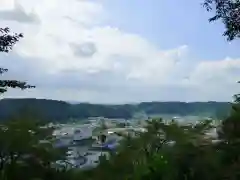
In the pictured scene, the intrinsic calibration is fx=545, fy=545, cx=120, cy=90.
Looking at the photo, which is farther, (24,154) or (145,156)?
(145,156)

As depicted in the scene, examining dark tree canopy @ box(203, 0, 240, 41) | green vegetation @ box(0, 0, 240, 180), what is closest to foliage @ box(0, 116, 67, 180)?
green vegetation @ box(0, 0, 240, 180)

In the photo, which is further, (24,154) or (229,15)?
A: (229,15)

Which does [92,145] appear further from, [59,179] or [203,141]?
[59,179]

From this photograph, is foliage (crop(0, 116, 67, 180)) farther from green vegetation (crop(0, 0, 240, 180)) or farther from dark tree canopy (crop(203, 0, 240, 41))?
dark tree canopy (crop(203, 0, 240, 41))

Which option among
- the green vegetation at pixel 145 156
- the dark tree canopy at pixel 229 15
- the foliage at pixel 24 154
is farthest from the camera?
the dark tree canopy at pixel 229 15

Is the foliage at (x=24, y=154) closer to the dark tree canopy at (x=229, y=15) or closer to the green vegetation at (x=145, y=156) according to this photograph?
the green vegetation at (x=145, y=156)

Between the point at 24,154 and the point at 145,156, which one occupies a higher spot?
the point at 24,154

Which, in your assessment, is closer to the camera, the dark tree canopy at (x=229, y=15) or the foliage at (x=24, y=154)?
the foliage at (x=24, y=154)

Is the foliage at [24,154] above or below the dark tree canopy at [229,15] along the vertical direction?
below

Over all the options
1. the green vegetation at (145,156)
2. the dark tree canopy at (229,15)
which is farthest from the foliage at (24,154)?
the dark tree canopy at (229,15)
